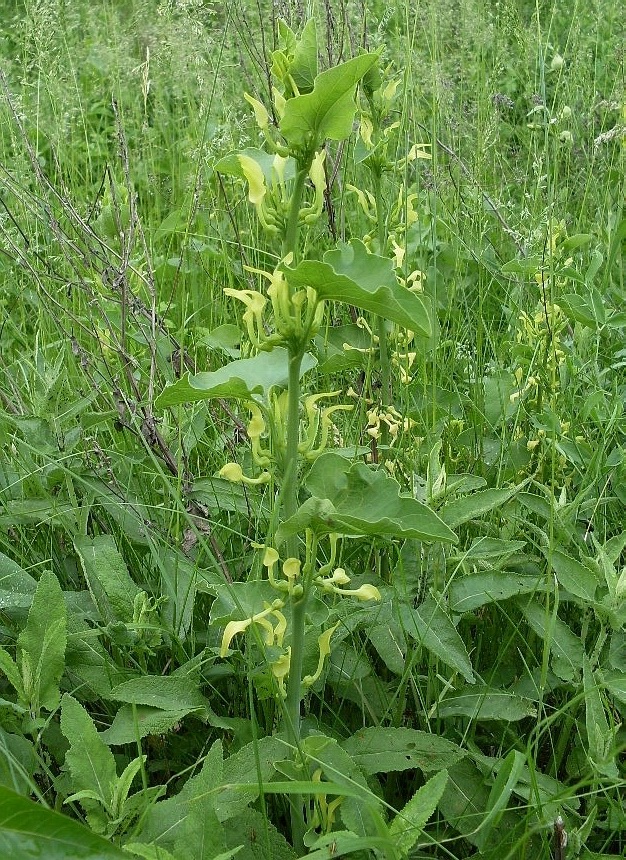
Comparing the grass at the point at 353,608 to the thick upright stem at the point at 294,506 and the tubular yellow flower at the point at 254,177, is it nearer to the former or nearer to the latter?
the thick upright stem at the point at 294,506

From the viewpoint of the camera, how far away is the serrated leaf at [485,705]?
1.24 metres

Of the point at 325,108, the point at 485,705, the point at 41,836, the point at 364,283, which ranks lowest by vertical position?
the point at 485,705

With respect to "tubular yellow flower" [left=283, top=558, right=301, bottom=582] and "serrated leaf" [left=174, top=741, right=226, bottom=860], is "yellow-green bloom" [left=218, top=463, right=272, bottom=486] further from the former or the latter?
"serrated leaf" [left=174, top=741, right=226, bottom=860]

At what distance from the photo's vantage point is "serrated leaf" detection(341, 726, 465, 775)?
3.72 ft

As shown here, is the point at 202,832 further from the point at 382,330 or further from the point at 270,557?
the point at 382,330

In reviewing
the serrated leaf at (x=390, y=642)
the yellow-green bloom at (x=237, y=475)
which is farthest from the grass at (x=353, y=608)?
the yellow-green bloom at (x=237, y=475)

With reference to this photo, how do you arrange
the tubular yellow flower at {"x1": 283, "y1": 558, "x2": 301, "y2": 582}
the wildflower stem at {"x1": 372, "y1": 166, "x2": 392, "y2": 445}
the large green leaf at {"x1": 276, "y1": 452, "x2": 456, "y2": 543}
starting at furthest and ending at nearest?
the wildflower stem at {"x1": 372, "y1": 166, "x2": 392, "y2": 445} < the tubular yellow flower at {"x1": 283, "y1": 558, "x2": 301, "y2": 582} < the large green leaf at {"x1": 276, "y1": 452, "x2": 456, "y2": 543}

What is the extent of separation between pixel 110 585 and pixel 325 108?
0.77 metres

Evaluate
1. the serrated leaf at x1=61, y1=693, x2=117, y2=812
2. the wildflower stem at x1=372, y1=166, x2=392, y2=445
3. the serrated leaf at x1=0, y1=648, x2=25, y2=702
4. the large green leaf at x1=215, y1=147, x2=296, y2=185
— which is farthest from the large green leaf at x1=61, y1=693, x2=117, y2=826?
the wildflower stem at x1=372, y1=166, x2=392, y2=445

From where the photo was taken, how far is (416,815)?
1011 mm

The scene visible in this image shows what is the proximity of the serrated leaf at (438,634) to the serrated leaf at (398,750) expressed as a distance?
9 centimetres

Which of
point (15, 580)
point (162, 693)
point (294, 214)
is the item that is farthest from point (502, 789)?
point (15, 580)

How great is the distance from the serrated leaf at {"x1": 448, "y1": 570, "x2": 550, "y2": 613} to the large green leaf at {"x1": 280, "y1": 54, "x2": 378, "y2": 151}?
69cm

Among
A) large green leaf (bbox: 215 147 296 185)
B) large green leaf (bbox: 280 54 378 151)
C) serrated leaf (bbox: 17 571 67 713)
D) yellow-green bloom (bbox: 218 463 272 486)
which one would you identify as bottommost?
serrated leaf (bbox: 17 571 67 713)
